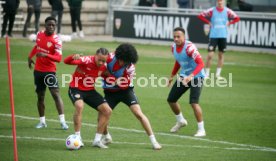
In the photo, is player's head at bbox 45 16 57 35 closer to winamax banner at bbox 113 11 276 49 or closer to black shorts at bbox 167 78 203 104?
black shorts at bbox 167 78 203 104

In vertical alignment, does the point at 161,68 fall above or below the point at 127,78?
below

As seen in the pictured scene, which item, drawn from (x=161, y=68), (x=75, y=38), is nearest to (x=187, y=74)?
(x=161, y=68)

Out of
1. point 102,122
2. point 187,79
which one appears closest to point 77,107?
point 102,122

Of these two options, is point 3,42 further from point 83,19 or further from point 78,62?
point 78,62

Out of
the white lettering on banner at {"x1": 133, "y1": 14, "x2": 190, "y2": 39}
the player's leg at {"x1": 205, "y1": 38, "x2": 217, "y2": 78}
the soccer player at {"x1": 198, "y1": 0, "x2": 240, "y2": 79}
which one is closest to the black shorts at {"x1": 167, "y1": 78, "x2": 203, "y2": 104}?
the player's leg at {"x1": 205, "y1": 38, "x2": 217, "y2": 78}

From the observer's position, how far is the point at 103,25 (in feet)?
134

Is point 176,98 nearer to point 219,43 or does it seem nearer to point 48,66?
point 48,66

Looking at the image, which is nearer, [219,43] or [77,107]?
[77,107]

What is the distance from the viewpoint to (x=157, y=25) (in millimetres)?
35656

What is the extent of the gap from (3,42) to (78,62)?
1911 centimetres

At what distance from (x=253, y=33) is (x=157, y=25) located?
5.03 metres

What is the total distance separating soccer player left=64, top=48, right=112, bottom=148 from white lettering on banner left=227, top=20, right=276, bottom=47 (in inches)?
722

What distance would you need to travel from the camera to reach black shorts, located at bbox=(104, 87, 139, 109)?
1475cm

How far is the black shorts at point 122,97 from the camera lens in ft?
48.4
